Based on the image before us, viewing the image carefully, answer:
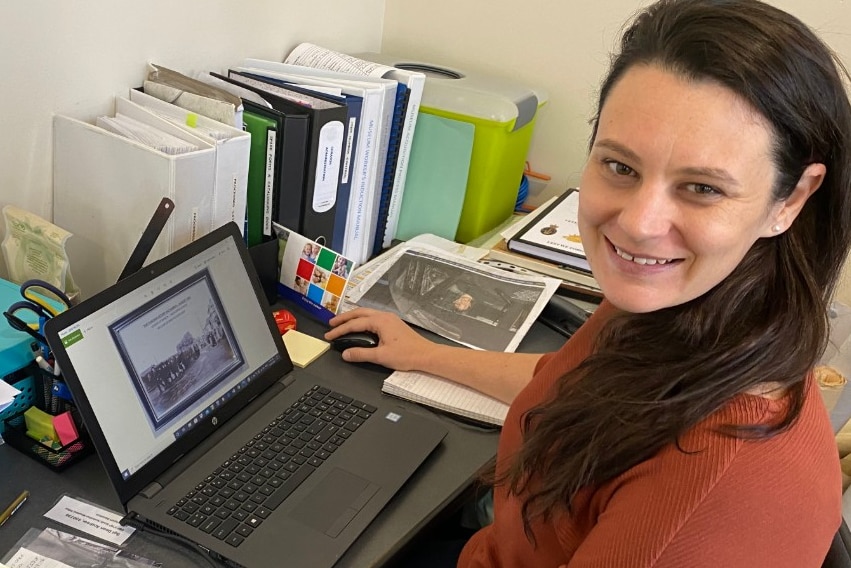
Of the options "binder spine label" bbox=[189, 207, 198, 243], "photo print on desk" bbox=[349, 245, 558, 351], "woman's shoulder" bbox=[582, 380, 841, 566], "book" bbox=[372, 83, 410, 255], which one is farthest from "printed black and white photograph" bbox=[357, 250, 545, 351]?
"woman's shoulder" bbox=[582, 380, 841, 566]

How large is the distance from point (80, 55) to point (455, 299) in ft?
2.30

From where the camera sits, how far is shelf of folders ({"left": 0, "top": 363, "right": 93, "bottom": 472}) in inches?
→ 35.8

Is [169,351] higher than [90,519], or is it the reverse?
[169,351]

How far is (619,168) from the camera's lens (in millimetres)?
762

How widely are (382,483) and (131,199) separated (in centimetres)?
52

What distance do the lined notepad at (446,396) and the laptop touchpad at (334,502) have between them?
0.20 metres

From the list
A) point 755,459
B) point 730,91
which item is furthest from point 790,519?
point 730,91

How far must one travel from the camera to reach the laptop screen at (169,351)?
86 centimetres

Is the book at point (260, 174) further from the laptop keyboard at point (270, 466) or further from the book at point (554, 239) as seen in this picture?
the book at point (554, 239)

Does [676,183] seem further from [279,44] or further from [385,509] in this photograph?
[279,44]

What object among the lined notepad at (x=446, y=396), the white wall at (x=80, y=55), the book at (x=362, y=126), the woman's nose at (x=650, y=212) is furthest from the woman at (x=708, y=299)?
the white wall at (x=80, y=55)

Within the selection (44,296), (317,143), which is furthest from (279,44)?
(44,296)

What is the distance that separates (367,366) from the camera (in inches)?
47.4

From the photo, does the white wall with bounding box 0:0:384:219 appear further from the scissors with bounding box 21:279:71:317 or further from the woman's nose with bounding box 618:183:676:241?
the woman's nose with bounding box 618:183:676:241
